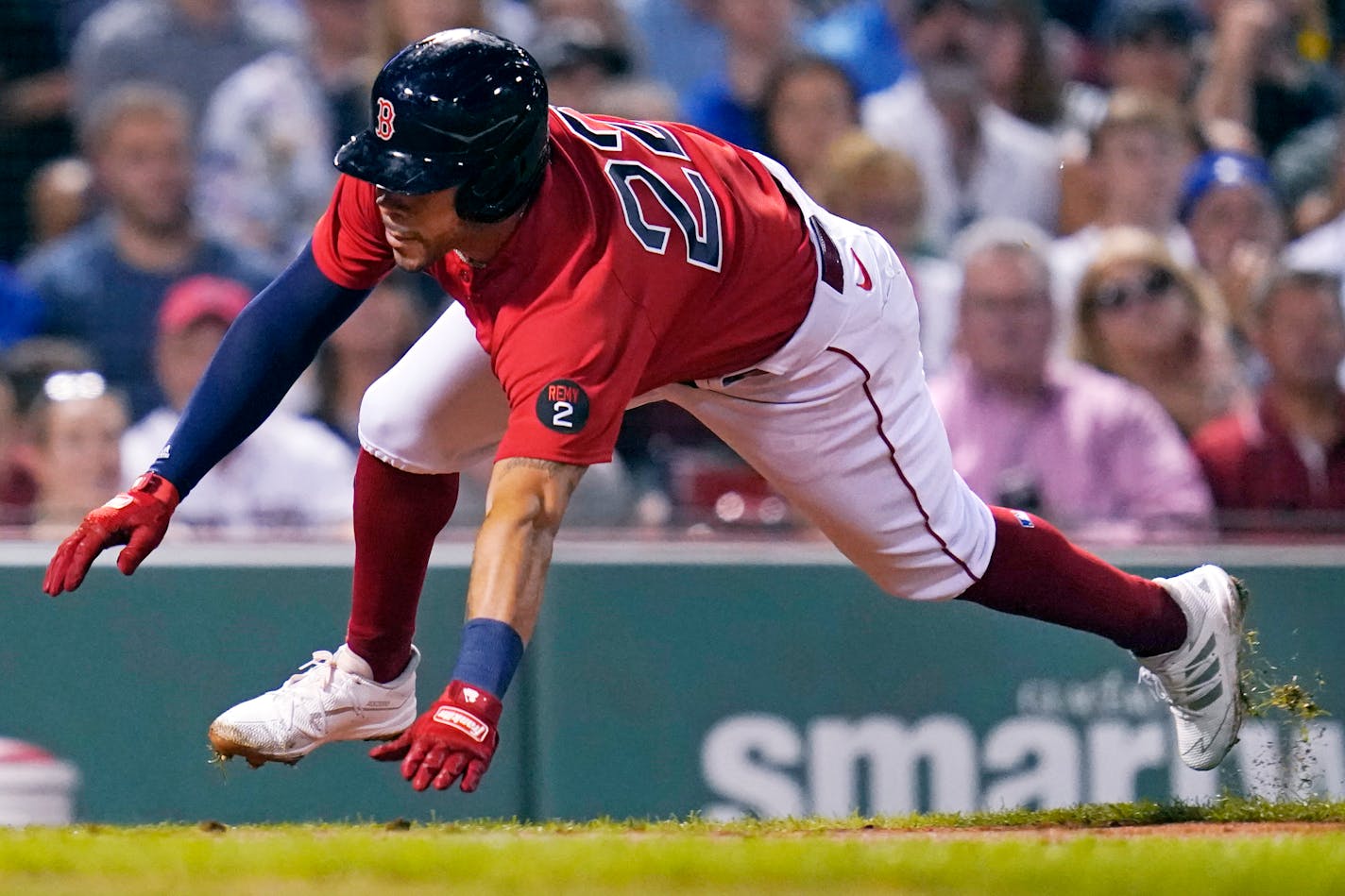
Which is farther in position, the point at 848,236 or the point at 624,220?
the point at 848,236

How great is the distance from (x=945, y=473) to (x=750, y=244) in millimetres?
781

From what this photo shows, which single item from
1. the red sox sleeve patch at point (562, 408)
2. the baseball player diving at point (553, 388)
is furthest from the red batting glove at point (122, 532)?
the red sox sleeve patch at point (562, 408)

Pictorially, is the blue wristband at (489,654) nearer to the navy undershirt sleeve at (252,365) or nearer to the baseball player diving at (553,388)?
the baseball player diving at (553,388)

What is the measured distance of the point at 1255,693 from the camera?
232 inches

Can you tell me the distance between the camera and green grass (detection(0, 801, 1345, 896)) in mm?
3404

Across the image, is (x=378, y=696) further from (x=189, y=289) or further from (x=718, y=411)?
(x=189, y=289)

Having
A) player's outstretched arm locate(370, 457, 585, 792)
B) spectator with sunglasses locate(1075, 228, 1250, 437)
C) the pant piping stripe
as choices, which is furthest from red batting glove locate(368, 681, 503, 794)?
spectator with sunglasses locate(1075, 228, 1250, 437)

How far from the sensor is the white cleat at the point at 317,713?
4.34 metres

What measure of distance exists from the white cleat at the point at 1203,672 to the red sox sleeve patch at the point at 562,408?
6.68 ft

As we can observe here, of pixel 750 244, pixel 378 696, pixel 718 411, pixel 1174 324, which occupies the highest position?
pixel 1174 324

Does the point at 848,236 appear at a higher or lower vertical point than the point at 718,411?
higher

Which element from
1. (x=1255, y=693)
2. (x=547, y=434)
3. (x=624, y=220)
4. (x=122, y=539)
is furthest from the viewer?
(x=1255, y=693)

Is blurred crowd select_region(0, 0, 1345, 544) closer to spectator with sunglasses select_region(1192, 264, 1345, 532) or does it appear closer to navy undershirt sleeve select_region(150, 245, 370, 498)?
spectator with sunglasses select_region(1192, 264, 1345, 532)

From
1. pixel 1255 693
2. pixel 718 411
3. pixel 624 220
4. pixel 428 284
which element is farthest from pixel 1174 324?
pixel 624 220
